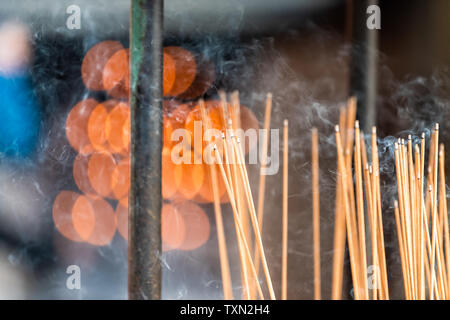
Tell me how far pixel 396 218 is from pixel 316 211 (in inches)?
9.1

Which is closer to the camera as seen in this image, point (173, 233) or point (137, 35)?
point (137, 35)

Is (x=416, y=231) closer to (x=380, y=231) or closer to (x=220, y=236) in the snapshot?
(x=380, y=231)

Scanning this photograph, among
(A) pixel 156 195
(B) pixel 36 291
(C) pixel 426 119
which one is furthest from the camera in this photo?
(B) pixel 36 291

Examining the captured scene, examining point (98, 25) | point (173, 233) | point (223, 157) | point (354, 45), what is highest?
point (98, 25)

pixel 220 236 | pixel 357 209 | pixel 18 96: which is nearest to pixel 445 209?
pixel 357 209

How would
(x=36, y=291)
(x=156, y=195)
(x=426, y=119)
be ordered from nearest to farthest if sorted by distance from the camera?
(x=156, y=195), (x=426, y=119), (x=36, y=291)

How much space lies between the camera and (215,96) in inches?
52.3

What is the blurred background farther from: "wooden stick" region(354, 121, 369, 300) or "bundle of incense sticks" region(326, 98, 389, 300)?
"wooden stick" region(354, 121, 369, 300)

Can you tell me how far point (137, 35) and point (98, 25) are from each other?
28cm

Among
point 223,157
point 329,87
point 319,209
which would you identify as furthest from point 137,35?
point 319,209

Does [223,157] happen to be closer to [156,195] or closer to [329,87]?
[156,195]

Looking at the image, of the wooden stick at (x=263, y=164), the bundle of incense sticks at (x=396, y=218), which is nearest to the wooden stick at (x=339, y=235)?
the bundle of incense sticks at (x=396, y=218)

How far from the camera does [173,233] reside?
1349mm

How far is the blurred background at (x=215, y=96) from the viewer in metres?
1.31
